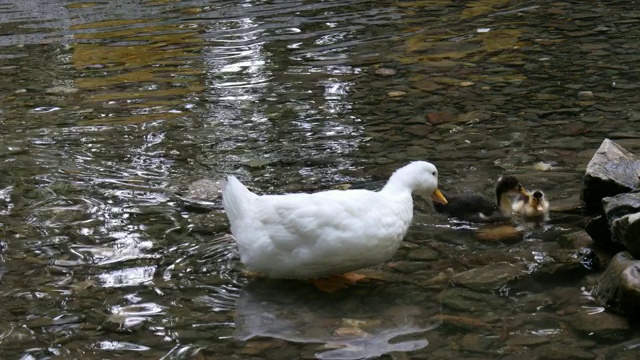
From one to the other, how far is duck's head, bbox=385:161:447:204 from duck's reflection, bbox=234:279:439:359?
59 centimetres

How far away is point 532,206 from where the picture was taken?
568 centimetres

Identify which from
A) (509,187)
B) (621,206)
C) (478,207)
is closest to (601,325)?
(621,206)

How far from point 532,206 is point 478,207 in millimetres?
344

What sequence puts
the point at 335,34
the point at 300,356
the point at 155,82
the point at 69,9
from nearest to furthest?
the point at 300,356 → the point at 155,82 → the point at 335,34 → the point at 69,9

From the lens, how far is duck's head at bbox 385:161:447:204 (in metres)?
5.03

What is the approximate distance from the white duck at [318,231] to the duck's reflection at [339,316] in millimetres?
130

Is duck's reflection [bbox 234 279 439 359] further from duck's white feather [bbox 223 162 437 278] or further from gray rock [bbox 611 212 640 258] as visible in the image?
gray rock [bbox 611 212 640 258]

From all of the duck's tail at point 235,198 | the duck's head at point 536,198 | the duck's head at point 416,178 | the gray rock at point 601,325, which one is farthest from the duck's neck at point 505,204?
the duck's tail at point 235,198

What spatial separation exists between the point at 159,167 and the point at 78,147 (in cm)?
97

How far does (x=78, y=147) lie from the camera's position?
7457 mm

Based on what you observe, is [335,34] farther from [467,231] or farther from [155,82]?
[467,231]

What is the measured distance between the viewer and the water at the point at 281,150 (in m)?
4.38

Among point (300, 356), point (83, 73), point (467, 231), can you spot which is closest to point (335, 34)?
point (83, 73)

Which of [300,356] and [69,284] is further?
[69,284]
